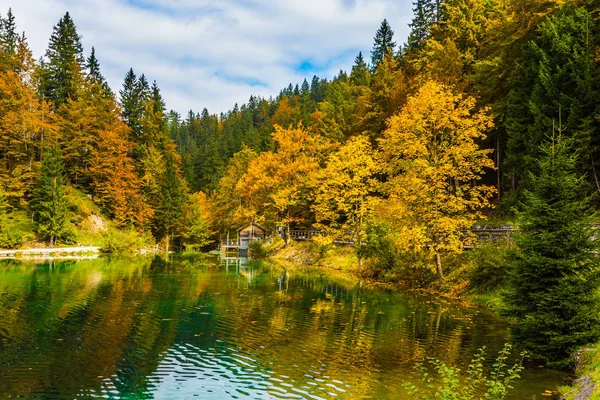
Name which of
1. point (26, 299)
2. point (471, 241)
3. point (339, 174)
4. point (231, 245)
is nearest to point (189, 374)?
point (26, 299)

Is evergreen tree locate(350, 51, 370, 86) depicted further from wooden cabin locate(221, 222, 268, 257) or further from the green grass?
the green grass

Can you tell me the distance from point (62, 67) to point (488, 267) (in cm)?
7823

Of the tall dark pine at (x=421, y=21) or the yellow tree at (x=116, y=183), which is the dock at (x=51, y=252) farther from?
the tall dark pine at (x=421, y=21)

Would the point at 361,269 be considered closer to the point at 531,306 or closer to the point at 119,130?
the point at 531,306

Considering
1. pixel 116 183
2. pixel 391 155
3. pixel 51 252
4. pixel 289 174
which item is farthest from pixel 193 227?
pixel 391 155

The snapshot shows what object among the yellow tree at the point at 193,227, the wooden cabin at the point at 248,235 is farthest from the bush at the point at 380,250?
the yellow tree at the point at 193,227

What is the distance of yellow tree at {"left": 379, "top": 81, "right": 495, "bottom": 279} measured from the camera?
27469 mm

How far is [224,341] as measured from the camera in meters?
16.0

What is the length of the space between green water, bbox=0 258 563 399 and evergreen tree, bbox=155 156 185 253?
4400 centimetres

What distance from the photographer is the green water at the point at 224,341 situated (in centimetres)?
1143

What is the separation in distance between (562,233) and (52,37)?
89520 mm

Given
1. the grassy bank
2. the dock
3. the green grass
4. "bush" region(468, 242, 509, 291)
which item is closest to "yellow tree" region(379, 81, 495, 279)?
"bush" region(468, 242, 509, 291)

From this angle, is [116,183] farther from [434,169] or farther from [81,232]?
[434,169]

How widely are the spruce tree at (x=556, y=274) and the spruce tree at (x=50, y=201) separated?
184ft
